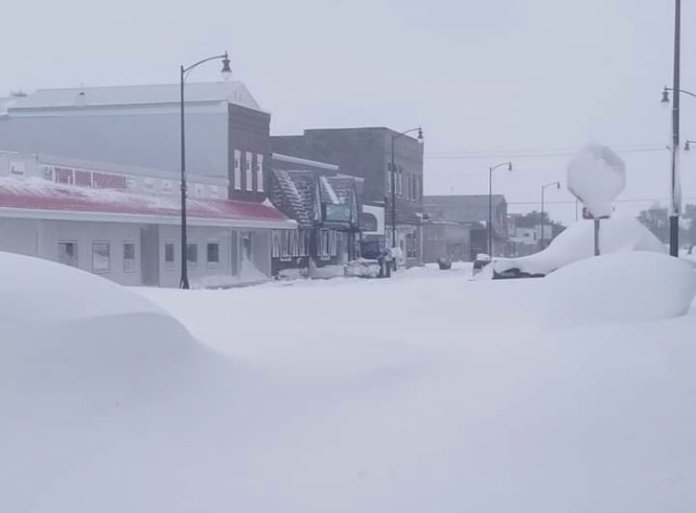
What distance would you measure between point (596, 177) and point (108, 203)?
17.9 meters

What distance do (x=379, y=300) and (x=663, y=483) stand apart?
10.3 meters

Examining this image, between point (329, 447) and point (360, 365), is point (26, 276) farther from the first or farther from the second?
point (360, 365)

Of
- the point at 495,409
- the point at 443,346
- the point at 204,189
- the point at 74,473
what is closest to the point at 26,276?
the point at 74,473

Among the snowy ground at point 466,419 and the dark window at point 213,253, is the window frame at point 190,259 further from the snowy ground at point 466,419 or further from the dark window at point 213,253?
the snowy ground at point 466,419

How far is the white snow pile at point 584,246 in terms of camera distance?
31766mm

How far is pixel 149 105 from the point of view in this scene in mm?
47562

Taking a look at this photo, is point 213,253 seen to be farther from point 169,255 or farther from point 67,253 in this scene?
point 67,253

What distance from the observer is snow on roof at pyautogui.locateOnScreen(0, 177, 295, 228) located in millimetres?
30453

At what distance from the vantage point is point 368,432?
828 cm

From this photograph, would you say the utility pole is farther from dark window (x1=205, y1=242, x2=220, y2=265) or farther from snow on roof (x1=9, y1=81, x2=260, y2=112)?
snow on roof (x1=9, y1=81, x2=260, y2=112)

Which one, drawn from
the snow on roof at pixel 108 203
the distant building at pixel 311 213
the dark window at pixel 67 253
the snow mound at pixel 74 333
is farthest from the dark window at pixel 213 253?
the snow mound at pixel 74 333

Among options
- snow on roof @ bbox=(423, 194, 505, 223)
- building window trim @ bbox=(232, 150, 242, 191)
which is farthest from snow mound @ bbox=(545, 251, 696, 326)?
snow on roof @ bbox=(423, 194, 505, 223)

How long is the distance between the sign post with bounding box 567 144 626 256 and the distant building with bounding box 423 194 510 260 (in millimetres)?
56379

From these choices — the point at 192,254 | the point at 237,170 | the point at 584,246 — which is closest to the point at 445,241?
the point at 237,170
